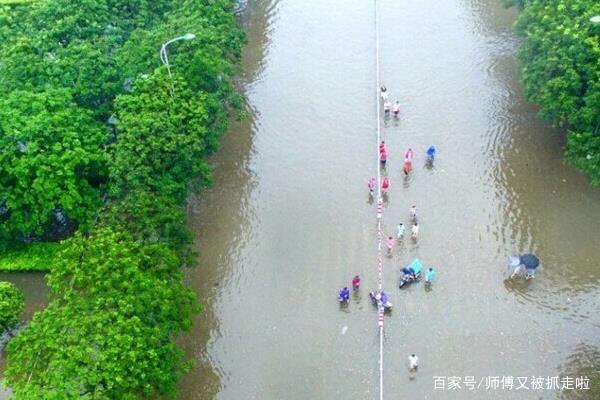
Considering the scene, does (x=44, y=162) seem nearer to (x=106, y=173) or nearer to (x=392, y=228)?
(x=106, y=173)

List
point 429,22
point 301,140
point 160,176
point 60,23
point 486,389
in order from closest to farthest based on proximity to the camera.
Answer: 1. point 486,389
2. point 160,176
3. point 60,23
4. point 301,140
5. point 429,22

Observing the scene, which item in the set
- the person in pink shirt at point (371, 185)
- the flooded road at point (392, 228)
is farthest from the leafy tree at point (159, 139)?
the person in pink shirt at point (371, 185)

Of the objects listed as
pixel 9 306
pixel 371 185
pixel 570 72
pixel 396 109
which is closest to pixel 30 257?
pixel 9 306

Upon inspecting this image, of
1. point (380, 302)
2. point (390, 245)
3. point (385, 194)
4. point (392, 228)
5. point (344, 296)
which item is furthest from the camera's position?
point (385, 194)

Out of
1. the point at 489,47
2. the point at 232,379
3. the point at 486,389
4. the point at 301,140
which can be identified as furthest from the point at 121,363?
the point at 489,47

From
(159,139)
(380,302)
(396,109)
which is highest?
(159,139)

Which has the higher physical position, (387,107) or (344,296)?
(387,107)

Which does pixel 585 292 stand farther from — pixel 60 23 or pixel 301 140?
pixel 60 23
